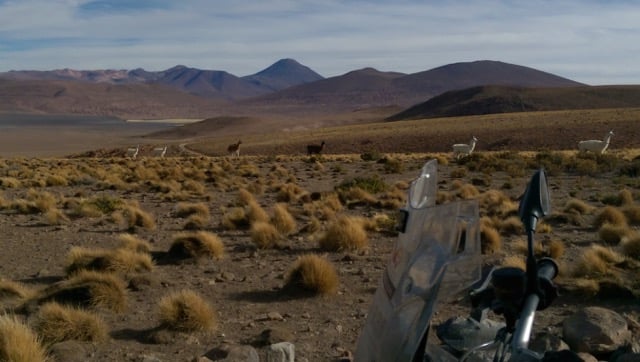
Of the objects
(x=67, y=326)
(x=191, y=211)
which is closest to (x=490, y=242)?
(x=67, y=326)

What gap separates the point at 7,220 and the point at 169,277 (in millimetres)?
8641

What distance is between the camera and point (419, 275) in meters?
2.49

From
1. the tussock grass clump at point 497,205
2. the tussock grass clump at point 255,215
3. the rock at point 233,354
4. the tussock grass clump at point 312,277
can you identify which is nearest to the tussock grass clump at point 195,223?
the tussock grass clump at point 255,215

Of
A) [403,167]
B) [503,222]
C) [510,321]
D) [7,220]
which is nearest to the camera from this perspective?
[510,321]

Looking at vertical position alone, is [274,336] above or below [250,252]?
above

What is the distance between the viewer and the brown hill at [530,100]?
11350cm

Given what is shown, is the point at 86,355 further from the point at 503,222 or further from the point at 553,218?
the point at 553,218

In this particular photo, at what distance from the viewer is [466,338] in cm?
373

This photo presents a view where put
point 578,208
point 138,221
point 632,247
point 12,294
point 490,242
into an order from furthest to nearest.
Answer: point 578,208, point 138,221, point 490,242, point 632,247, point 12,294

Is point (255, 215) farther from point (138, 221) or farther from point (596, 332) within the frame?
point (596, 332)

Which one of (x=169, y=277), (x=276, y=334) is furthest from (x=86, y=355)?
(x=169, y=277)

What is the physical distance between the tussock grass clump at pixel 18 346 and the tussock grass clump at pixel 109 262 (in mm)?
4117

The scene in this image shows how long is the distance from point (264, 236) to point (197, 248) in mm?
1367

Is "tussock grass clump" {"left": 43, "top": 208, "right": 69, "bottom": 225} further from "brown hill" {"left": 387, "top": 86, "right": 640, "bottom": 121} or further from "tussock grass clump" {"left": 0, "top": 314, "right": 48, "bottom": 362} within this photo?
"brown hill" {"left": 387, "top": 86, "right": 640, "bottom": 121}
